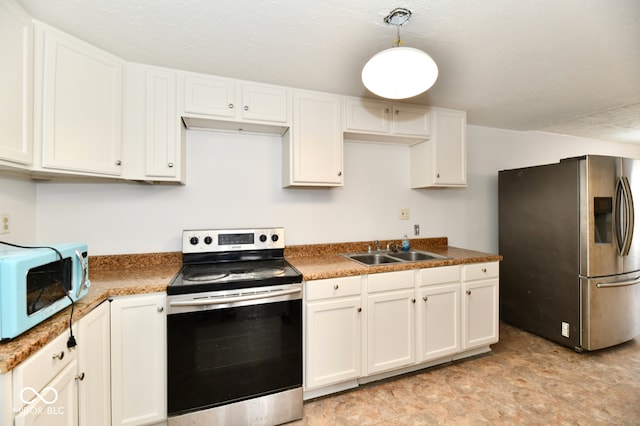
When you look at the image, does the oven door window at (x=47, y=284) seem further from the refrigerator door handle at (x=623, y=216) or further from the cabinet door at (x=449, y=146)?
the refrigerator door handle at (x=623, y=216)

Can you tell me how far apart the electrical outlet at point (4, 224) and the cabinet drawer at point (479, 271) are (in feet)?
9.72

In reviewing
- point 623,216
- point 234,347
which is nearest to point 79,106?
point 234,347

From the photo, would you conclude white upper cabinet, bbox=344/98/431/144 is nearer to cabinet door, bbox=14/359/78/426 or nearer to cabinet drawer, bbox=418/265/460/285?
cabinet drawer, bbox=418/265/460/285

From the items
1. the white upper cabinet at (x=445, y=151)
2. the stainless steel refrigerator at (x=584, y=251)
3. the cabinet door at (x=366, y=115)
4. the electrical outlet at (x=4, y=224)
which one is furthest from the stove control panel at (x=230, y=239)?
A: the stainless steel refrigerator at (x=584, y=251)

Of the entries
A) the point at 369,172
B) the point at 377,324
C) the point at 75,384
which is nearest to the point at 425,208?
the point at 369,172

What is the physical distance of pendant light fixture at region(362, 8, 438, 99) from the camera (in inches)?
49.4

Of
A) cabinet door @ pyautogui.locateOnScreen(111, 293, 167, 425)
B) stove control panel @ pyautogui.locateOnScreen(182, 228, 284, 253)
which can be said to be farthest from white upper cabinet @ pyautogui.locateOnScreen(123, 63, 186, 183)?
cabinet door @ pyautogui.locateOnScreen(111, 293, 167, 425)

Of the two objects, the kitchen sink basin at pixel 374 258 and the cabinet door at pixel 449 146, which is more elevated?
the cabinet door at pixel 449 146

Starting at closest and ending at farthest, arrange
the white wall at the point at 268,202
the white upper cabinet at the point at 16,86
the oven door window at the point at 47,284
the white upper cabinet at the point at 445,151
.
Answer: the oven door window at the point at 47,284, the white upper cabinet at the point at 16,86, the white wall at the point at 268,202, the white upper cabinet at the point at 445,151

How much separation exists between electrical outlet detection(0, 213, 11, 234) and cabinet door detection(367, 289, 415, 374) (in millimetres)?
2131

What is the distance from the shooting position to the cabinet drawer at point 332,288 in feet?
5.71

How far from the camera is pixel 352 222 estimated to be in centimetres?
256

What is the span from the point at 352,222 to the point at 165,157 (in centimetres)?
161

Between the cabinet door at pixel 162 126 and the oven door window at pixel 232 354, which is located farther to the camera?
the cabinet door at pixel 162 126
